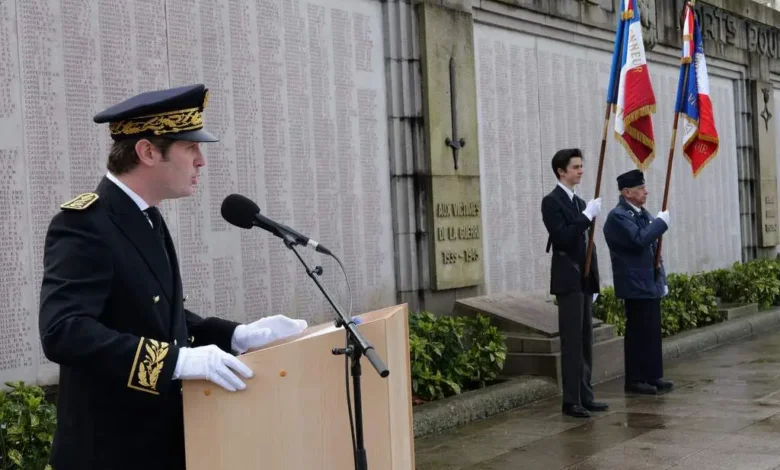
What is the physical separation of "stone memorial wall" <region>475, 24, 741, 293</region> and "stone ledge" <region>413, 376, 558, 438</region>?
1.77 meters

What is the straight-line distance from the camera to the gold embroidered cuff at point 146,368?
2.39m

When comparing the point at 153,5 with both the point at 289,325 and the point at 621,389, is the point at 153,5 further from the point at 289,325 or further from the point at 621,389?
the point at 621,389

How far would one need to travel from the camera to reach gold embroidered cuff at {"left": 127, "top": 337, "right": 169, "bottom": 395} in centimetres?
239

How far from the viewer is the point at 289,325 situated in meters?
2.84

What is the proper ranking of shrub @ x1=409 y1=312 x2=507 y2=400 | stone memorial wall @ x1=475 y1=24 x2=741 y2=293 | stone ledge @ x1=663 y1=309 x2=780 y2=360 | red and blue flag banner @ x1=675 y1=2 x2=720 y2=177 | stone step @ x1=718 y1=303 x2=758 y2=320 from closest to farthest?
shrub @ x1=409 y1=312 x2=507 y2=400
red and blue flag banner @ x1=675 y1=2 x2=720 y2=177
stone memorial wall @ x1=475 y1=24 x2=741 y2=293
stone ledge @ x1=663 y1=309 x2=780 y2=360
stone step @ x1=718 y1=303 x2=758 y2=320

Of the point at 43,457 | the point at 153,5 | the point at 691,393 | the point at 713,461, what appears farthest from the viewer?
the point at 691,393

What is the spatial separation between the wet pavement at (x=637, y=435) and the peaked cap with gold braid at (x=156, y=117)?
3738 mm

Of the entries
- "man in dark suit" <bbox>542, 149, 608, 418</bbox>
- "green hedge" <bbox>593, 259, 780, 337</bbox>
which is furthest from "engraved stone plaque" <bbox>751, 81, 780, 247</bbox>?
"man in dark suit" <bbox>542, 149, 608, 418</bbox>

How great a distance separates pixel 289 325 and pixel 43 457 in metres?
2.69

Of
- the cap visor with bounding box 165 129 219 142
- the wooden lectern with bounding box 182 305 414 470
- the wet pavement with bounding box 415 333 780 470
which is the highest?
the cap visor with bounding box 165 129 219 142

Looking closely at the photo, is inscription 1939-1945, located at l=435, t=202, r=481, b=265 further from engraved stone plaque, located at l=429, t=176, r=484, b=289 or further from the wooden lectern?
the wooden lectern

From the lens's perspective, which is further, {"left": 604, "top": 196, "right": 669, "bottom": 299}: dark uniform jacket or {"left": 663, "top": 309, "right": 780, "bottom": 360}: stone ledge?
{"left": 663, "top": 309, "right": 780, "bottom": 360}: stone ledge

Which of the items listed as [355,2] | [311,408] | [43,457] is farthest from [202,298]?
[311,408]

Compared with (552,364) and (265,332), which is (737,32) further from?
(265,332)
